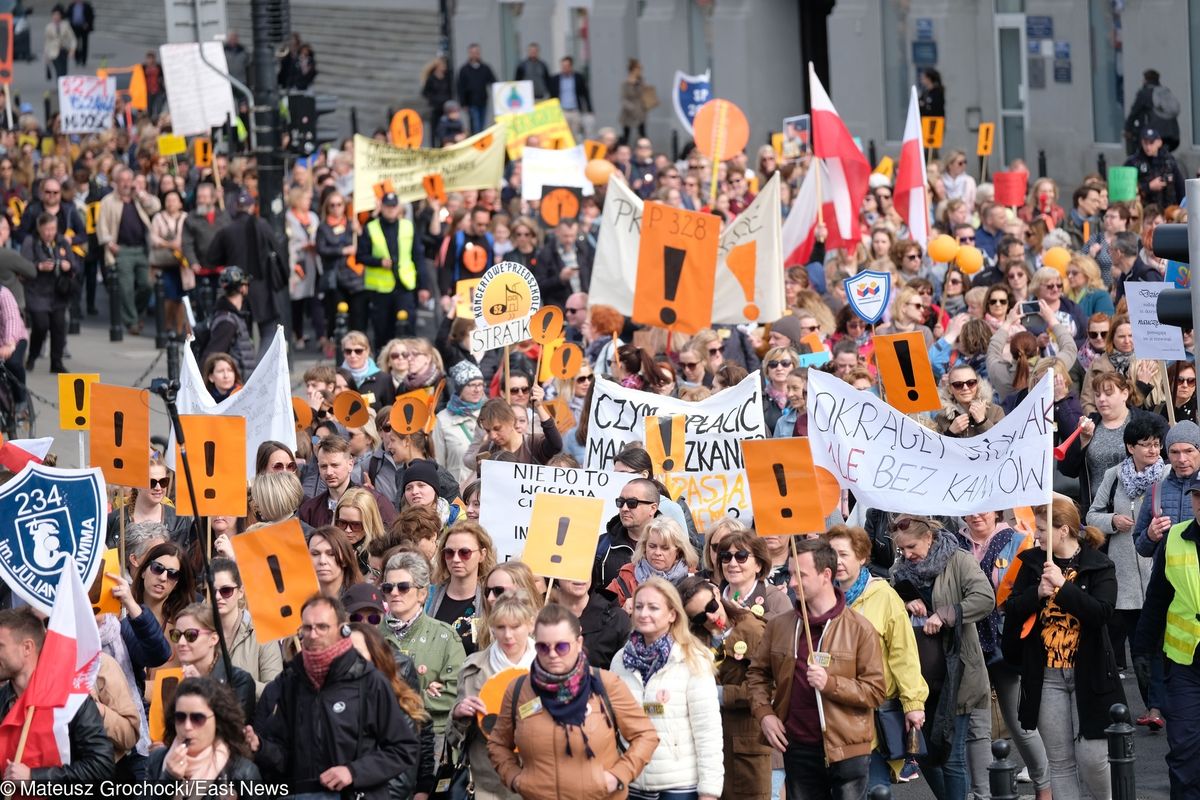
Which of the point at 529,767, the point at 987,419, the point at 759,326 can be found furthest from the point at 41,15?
the point at 529,767

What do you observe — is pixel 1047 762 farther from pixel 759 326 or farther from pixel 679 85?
pixel 679 85

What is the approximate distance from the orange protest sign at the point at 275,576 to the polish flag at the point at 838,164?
10.4m

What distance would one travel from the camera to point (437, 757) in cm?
853

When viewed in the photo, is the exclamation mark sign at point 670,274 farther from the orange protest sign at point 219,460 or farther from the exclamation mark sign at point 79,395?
the orange protest sign at point 219,460

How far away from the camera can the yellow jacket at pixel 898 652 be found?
28.2ft

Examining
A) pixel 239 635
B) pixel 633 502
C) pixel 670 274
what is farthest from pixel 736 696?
pixel 670 274

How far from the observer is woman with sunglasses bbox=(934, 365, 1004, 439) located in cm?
1159

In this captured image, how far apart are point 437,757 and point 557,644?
129 centimetres

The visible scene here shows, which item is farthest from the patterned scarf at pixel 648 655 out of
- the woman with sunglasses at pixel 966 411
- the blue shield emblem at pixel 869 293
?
the blue shield emblem at pixel 869 293

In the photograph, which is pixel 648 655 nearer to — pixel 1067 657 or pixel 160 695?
pixel 160 695

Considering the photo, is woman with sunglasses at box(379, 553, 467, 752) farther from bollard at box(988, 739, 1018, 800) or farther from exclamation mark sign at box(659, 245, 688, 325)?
exclamation mark sign at box(659, 245, 688, 325)

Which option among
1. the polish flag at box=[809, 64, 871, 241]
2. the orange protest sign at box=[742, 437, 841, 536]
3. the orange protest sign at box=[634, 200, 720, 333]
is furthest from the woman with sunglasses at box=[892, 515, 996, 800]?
the polish flag at box=[809, 64, 871, 241]

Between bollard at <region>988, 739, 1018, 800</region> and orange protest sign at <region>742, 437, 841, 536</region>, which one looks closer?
bollard at <region>988, 739, 1018, 800</region>

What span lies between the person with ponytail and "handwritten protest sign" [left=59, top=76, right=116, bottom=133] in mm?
23036
